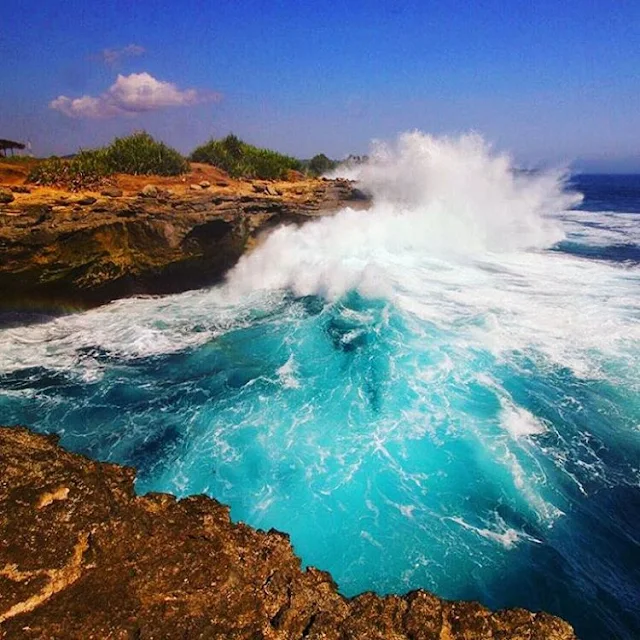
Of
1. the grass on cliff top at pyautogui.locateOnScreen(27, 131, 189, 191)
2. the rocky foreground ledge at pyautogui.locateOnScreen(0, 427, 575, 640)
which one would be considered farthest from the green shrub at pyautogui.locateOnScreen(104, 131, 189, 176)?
the rocky foreground ledge at pyautogui.locateOnScreen(0, 427, 575, 640)

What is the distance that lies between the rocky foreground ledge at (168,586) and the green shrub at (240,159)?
24.5 metres

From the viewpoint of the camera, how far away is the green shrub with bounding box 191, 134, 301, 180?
89.4 feet

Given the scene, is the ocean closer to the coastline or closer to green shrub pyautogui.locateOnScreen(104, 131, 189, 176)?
the coastline

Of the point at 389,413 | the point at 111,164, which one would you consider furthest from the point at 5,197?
the point at 389,413

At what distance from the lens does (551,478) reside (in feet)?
28.4

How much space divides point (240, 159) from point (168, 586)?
91.5ft

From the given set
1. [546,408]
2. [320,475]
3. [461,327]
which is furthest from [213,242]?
[546,408]

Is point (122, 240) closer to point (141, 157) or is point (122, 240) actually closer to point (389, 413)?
point (141, 157)

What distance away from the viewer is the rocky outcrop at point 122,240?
46.7 ft

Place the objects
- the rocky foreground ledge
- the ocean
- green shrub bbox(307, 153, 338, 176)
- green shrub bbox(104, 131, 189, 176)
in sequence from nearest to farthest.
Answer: the rocky foreground ledge → the ocean → green shrub bbox(104, 131, 189, 176) → green shrub bbox(307, 153, 338, 176)

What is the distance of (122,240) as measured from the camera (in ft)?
54.8

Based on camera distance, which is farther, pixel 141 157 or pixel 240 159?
pixel 240 159

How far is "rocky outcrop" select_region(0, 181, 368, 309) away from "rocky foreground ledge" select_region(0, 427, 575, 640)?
38.2 ft

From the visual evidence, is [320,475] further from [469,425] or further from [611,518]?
[611,518]
